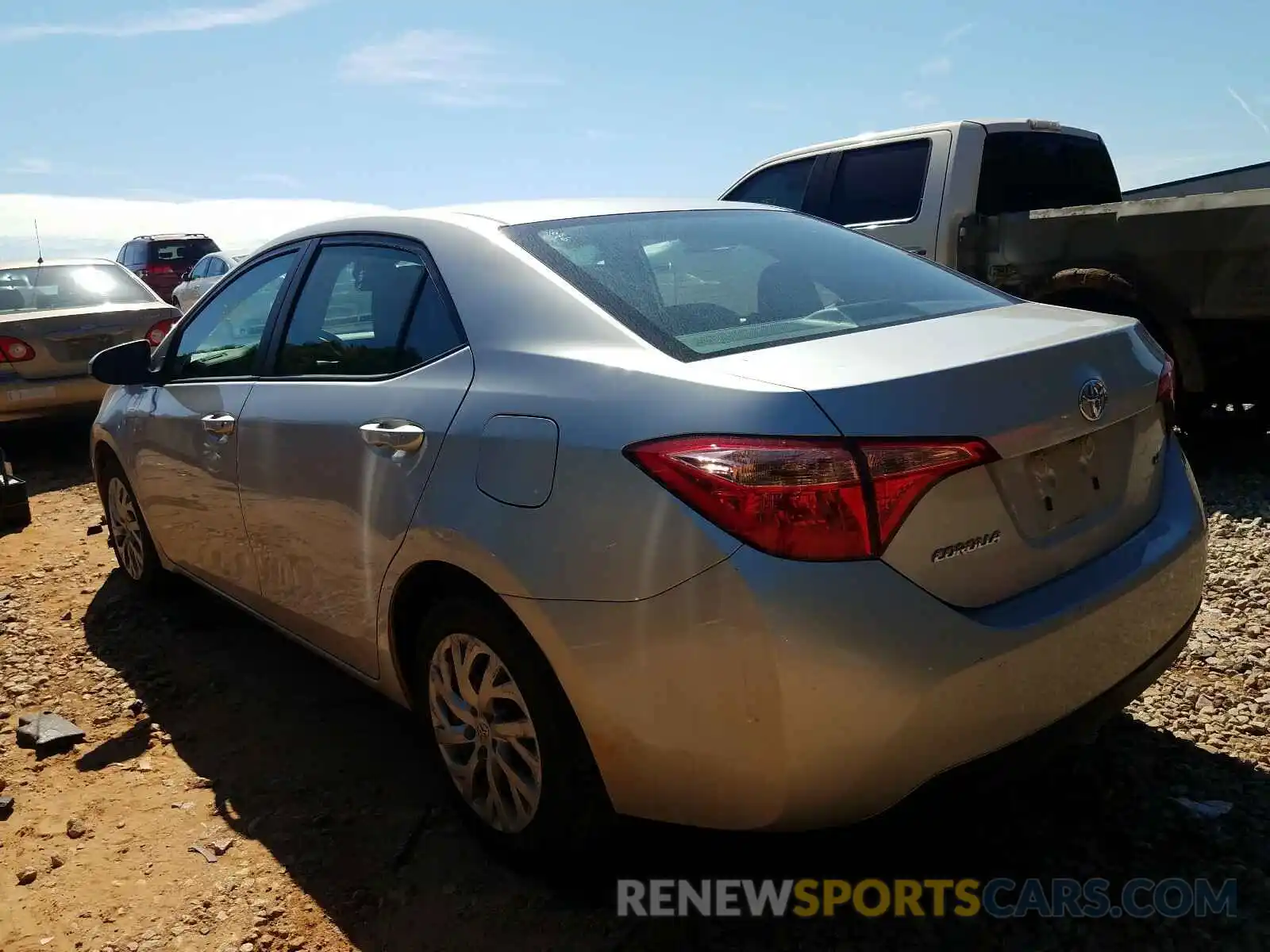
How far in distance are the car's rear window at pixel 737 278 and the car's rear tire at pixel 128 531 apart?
2.66 metres

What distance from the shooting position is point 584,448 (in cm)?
203

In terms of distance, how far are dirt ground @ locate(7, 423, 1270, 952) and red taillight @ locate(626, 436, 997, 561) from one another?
545mm

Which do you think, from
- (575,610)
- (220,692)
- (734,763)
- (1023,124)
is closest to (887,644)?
(734,763)

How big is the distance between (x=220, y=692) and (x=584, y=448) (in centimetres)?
235

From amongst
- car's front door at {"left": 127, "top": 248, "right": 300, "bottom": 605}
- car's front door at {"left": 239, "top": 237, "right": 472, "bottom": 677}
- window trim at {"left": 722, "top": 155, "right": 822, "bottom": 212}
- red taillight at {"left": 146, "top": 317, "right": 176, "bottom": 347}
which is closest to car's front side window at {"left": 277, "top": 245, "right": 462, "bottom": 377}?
car's front door at {"left": 239, "top": 237, "right": 472, "bottom": 677}

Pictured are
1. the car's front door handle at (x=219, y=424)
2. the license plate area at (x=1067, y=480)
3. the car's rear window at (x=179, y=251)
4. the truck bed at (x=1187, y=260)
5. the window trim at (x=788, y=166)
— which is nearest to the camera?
the license plate area at (x=1067, y=480)

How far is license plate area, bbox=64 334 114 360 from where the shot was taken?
7605 mm

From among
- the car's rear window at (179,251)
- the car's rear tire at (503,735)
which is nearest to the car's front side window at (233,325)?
the car's rear tire at (503,735)

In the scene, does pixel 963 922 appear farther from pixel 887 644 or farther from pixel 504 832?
pixel 504 832

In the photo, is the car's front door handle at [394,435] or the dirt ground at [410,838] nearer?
the dirt ground at [410,838]

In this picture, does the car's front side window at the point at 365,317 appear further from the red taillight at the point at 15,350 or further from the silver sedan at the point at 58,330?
the red taillight at the point at 15,350

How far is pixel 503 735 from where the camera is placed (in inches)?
92.5

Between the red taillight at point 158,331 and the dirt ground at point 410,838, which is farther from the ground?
the red taillight at point 158,331

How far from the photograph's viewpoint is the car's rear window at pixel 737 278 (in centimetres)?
228
